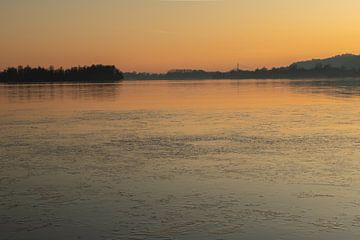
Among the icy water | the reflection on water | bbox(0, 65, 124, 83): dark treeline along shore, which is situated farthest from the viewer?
bbox(0, 65, 124, 83): dark treeline along shore

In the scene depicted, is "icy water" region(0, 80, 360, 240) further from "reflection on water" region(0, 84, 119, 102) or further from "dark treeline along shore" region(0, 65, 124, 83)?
"dark treeline along shore" region(0, 65, 124, 83)

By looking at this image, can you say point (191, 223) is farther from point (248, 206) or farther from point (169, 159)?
point (169, 159)

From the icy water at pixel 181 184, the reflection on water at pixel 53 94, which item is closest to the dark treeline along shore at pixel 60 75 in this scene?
the reflection on water at pixel 53 94

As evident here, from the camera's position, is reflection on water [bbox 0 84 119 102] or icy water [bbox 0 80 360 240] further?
reflection on water [bbox 0 84 119 102]

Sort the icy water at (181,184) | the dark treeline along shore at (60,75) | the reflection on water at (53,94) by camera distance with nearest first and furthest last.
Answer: the icy water at (181,184) < the reflection on water at (53,94) < the dark treeline along shore at (60,75)

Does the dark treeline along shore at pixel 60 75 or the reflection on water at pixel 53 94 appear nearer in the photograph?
the reflection on water at pixel 53 94

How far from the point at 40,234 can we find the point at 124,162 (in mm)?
4309

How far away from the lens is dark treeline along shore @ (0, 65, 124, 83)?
118 m

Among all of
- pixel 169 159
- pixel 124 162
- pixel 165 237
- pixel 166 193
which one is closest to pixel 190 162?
pixel 169 159

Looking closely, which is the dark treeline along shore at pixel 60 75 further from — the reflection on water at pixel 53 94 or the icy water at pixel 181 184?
the icy water at pixel 181 184

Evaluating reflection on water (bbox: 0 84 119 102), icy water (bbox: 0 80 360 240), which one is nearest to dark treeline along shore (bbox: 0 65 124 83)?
reflection on water (bbox: 0 84 119 102)

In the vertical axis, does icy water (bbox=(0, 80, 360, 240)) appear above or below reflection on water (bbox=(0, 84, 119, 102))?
below

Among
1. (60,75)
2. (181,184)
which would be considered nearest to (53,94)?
(181,184)

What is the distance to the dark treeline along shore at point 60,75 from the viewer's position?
11797 centimetres
